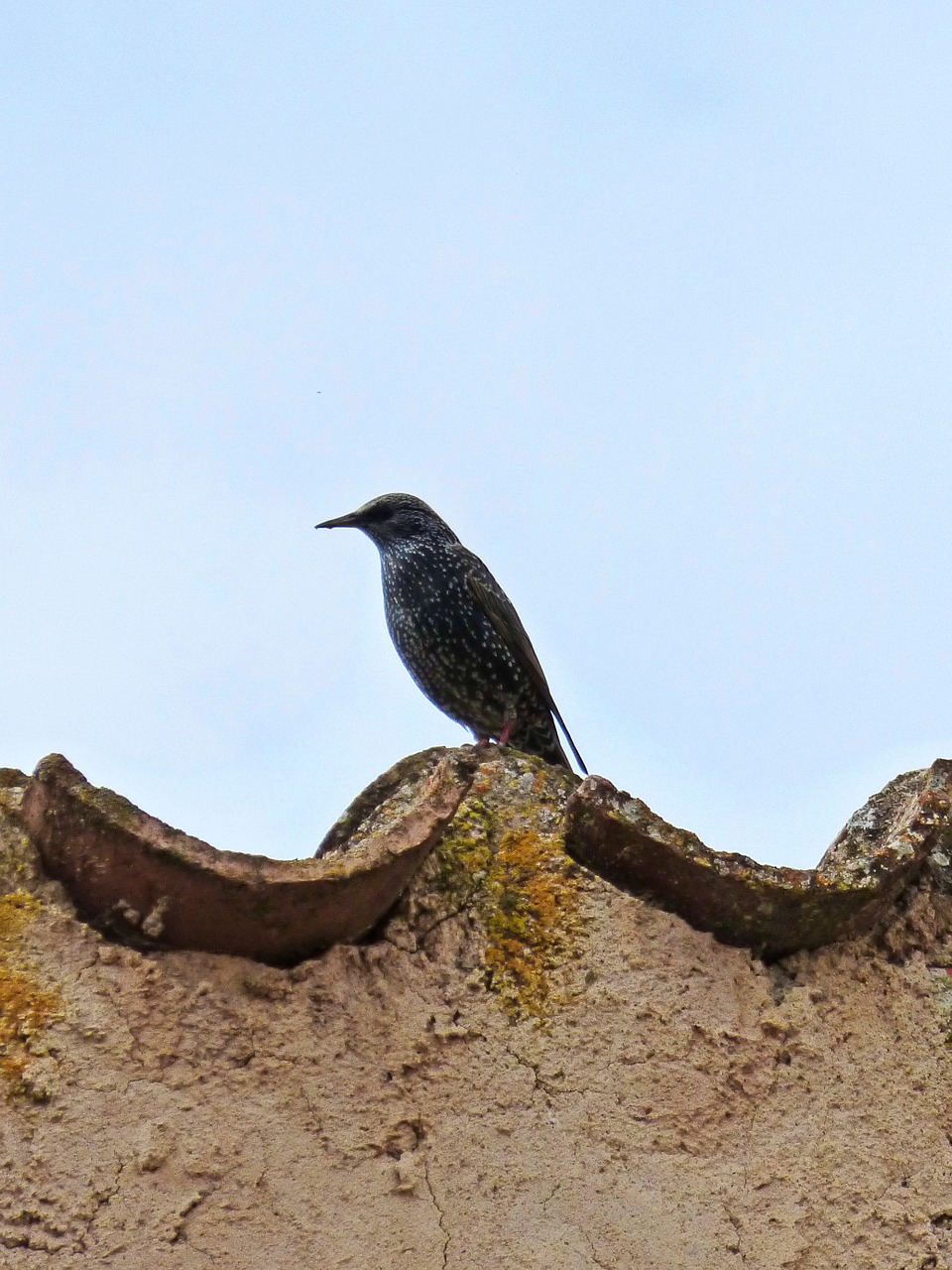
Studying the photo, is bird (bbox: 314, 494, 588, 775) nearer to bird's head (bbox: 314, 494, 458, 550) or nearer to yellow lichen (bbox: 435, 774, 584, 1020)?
bird's head (bbox: 314, 494, 458, 550)

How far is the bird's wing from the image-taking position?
6.45m

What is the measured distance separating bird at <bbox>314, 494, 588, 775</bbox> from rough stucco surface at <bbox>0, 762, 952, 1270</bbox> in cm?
358

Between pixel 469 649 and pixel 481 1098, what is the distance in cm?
407

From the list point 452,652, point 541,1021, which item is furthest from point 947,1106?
point 452,652

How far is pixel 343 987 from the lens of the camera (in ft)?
8.38

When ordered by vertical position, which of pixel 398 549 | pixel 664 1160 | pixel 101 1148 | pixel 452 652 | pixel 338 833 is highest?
pixel 398 549

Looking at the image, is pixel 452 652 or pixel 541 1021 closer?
pixel 541 1021

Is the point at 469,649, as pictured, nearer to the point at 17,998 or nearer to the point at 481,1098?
the point at 481,1098

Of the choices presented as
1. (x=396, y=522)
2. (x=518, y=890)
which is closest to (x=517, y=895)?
(x=518, y=890)

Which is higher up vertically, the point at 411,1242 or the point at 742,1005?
the point at 742,1005

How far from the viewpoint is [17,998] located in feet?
7.77

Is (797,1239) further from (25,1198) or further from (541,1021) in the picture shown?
(25,1198)

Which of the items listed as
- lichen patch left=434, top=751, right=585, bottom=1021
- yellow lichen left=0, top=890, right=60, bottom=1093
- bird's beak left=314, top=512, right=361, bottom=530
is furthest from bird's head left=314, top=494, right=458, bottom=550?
yellow lichen left=0, top=890, right=60, bottom=1093

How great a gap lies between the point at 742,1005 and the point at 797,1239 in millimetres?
405
